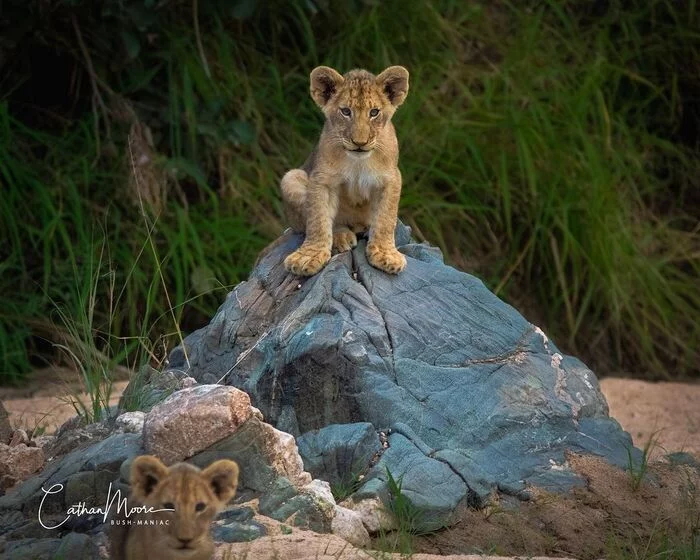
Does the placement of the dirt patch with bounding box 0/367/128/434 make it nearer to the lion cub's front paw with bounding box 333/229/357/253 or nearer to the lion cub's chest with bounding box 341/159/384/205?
the lion cub's front paw with bounding box 333/229/357/253

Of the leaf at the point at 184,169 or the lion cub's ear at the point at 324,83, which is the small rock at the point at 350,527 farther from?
the leaf at the point at 184,169

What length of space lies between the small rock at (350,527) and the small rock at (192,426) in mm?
528

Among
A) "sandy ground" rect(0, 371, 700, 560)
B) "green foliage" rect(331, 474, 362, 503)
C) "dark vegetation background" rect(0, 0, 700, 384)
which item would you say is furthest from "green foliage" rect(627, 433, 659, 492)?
"dark vegetation background" rect(0, 0, 700, 384)

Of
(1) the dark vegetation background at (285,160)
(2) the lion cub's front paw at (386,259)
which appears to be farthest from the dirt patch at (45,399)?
(2) the lion cub's front paw at (386,259)

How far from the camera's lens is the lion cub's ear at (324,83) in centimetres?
621

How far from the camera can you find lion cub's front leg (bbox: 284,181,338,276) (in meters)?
6.10

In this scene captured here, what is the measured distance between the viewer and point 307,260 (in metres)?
6.09

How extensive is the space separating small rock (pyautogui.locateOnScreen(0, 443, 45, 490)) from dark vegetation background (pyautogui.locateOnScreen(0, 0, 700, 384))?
2.77 meters

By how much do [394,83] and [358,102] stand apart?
0.30 metres

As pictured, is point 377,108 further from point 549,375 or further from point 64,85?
point 64,85

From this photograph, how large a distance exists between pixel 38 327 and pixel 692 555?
5266 millimetres

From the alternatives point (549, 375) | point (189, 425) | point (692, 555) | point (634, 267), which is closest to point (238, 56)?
point (634, 267)

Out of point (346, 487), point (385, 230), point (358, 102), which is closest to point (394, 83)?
point (358, 102)

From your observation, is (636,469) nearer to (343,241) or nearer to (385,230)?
(385,230)
